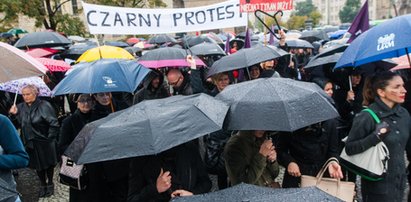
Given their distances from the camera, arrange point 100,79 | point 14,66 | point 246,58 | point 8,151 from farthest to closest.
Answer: point 246,58, point 100,79, point 14,66, point 8,151

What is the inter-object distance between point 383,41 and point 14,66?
2976 millimetres

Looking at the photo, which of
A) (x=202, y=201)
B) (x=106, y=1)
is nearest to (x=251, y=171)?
(x=202, y=201)

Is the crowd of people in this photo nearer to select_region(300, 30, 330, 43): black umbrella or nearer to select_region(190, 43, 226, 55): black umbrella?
select_region(190, 43, 226, 55): black umbrella

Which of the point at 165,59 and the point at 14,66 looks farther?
the point at 165,59

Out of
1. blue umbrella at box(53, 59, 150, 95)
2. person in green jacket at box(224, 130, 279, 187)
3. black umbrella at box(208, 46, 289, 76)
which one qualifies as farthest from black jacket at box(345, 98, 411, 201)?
blue umbrella at box(53, 59, 150, 95)

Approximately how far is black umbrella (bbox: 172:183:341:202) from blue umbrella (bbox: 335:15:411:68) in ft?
5.75

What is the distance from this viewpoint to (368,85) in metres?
3.50

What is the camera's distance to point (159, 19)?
5305mm

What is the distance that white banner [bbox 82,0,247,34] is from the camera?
4.96 metres

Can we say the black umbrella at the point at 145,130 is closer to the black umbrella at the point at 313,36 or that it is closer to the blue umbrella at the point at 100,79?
the blue umbrella at the point at 100,79

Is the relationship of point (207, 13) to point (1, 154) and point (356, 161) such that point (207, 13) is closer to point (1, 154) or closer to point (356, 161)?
point (356, 161)

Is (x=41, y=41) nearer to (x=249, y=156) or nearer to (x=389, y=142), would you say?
(x=249, y=156)

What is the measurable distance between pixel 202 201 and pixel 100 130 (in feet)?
3.14

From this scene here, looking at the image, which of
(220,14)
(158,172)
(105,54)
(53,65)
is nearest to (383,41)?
(158,172)
